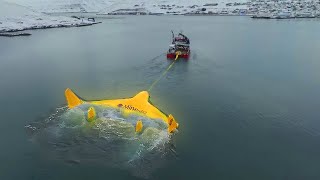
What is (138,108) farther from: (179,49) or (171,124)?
(179,49)

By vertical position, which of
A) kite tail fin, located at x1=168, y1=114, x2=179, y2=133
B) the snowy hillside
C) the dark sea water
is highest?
the snowy hillside

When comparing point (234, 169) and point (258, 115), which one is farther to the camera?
point (258, 115)

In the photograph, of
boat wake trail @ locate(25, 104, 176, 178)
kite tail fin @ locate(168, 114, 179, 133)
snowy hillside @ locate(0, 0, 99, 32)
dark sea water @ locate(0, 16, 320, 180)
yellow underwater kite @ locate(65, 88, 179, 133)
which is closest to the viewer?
dark sea water @ locate(0, 16, 320, 180)

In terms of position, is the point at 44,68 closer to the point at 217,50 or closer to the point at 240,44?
the point at 217,50

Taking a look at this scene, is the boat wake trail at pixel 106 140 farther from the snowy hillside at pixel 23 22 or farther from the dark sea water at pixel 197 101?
the snowy hillside at pixel 23 22

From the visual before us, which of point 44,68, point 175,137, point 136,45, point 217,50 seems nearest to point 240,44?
point 217,50

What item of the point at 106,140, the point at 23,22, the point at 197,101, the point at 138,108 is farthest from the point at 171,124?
the point at 23,22

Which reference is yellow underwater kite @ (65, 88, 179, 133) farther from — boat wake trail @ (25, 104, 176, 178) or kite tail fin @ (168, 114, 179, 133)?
boat wake trail @ (25, 104, 176, 178)

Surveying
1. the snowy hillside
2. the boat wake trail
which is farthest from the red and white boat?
the snowy hillside
